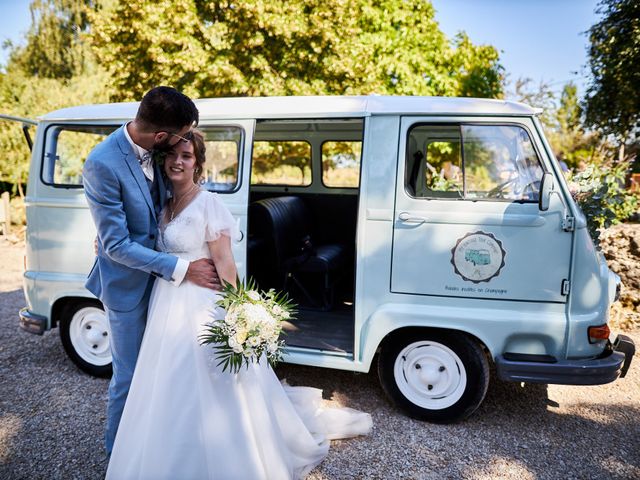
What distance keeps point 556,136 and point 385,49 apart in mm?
21757

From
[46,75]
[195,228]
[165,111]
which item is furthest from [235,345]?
[46,75]

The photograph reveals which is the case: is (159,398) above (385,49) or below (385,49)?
below

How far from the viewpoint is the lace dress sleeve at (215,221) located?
2625 millimetres

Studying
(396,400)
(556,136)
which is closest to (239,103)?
(396,400)

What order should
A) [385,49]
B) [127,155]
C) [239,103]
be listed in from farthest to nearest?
1. [385,49]
2. [239,103]
3. [127,155]

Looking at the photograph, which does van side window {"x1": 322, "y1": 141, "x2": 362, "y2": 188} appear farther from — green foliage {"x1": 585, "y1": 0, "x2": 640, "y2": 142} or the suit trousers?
green foliage {"x1": 585, "y1": 0, "x2": 640, "y2": 142}

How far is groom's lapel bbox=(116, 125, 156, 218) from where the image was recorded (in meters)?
2.49

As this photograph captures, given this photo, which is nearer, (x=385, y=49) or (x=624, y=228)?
(x=624, y=228)

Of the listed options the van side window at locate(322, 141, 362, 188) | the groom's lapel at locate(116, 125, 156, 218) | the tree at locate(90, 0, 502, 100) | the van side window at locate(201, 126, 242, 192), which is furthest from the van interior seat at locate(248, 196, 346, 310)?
the tree at locate(90, 0, 502, 100)

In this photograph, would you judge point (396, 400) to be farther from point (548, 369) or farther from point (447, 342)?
point (548, 369)

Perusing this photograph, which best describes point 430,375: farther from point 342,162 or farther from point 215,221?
point 342,162

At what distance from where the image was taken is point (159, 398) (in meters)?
2.55

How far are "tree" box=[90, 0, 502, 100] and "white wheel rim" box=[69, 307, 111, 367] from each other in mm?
7999

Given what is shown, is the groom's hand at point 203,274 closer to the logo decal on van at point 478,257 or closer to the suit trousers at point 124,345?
the suit trousers at point 124,345
